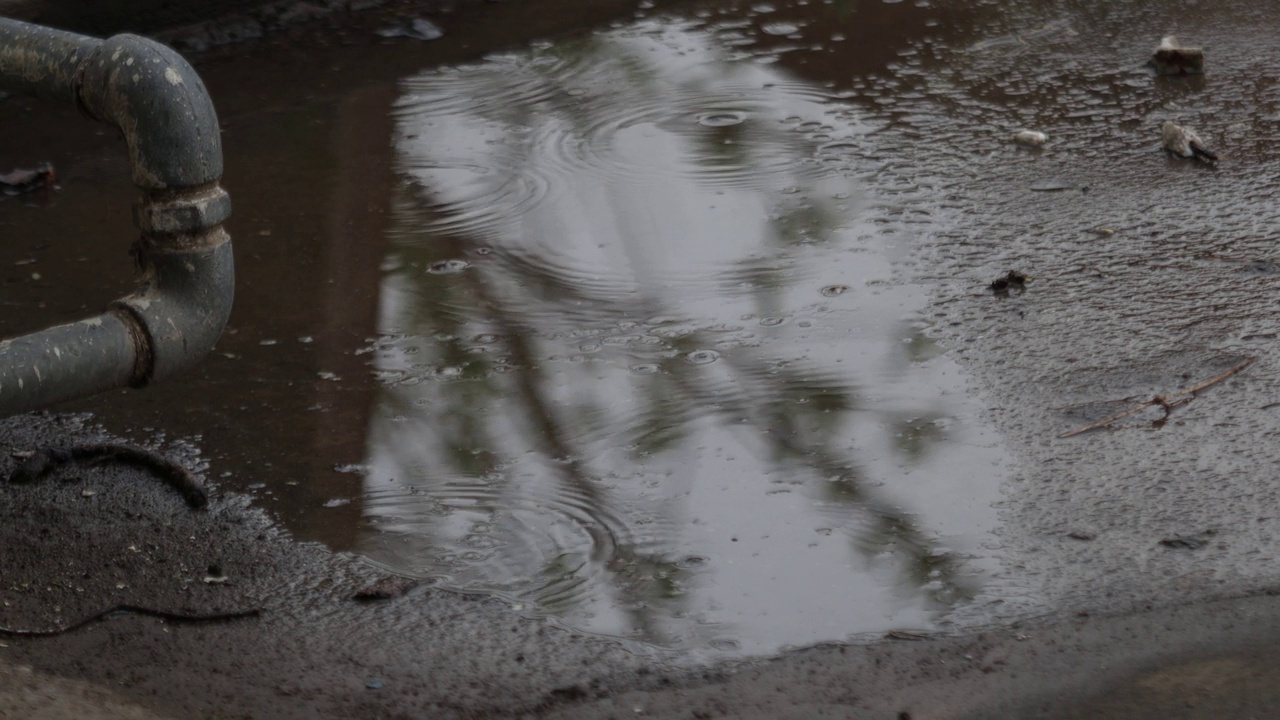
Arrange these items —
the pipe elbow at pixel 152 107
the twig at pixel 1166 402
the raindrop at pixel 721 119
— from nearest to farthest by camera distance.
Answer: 1. the pipe elbow at pixel 152 107
2. the twig at pixel 1166 402
3. the raindrop at pixel 721 119

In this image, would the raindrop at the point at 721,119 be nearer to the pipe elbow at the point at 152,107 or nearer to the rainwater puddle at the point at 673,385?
the rainwater puddle at the point at 673,385

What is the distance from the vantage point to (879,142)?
14.3 feet

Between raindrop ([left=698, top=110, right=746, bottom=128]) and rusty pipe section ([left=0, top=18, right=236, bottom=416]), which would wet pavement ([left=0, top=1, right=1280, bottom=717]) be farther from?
rusty pipe section ([left=0, top=18, right=236, bottom=416])

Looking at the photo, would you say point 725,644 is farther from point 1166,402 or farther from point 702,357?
point 1166,402

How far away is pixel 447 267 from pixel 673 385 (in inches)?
35.8

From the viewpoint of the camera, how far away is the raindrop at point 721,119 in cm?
465

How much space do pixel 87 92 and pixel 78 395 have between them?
0.51m

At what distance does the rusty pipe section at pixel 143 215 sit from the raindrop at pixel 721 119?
97.5 inches

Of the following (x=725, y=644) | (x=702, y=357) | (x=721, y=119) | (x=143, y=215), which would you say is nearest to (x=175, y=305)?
(x=143, y=215)

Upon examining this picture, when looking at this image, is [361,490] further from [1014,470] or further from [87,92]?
[1014,470]

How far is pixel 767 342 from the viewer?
327cm

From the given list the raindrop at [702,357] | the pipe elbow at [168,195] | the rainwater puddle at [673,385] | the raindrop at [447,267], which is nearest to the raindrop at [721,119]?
the rainwater puddle at [673,385]

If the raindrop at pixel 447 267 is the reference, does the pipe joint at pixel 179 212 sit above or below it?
above

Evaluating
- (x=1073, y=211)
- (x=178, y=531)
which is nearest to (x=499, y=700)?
(x=178, y=531)
